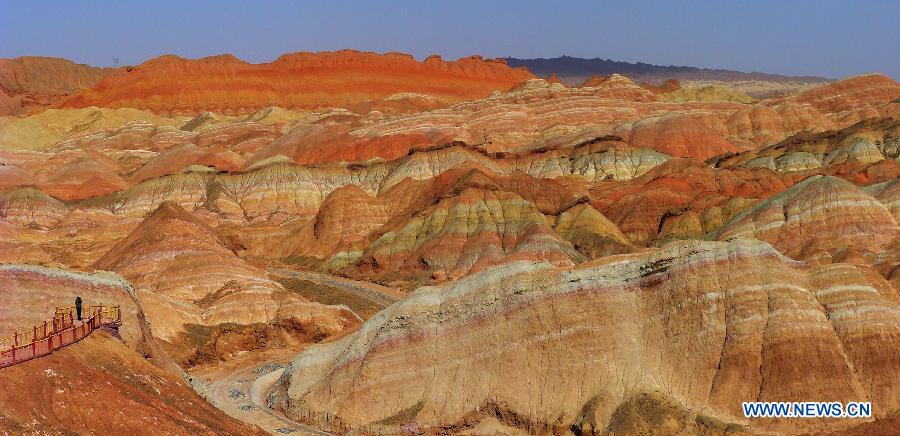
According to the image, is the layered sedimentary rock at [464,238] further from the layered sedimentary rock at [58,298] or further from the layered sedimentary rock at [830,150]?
the layered sedimentary rock at [58,298]

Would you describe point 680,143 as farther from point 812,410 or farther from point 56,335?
point 56,335

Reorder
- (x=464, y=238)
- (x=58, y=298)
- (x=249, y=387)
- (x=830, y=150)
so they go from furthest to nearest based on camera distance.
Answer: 1. (x=830, y=150)
2. (x=464, y=238)
3. (x=249, y=387)
4. (x=58, y=298)

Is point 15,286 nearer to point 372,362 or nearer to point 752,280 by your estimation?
point 372,362

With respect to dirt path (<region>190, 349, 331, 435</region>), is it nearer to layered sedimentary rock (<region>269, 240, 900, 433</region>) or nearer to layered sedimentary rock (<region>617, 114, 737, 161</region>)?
layered sedimentary rock (<region>269, 240, 900, 433</region>)

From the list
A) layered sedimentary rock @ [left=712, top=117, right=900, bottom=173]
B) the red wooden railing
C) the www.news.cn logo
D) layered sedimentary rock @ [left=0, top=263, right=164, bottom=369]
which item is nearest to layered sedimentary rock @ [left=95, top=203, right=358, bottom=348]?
layered sedimentary rock @ [left=0, top=263, right=164, bottom=369]

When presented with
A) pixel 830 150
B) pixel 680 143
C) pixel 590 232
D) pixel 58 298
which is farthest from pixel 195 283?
pixel 680 143

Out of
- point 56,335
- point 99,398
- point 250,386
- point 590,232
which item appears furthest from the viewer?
point 590,232
